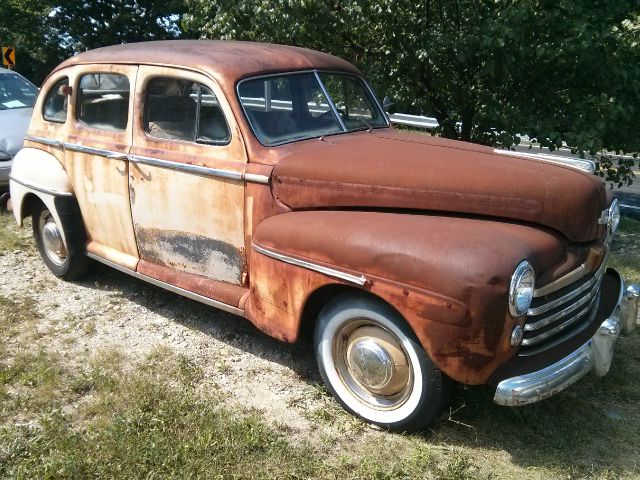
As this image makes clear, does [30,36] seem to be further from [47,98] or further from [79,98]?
[79,98]

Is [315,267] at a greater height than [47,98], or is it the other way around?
[47,98]

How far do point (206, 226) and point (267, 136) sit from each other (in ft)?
2.19

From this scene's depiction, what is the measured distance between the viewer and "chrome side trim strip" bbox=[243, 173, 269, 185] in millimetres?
3654

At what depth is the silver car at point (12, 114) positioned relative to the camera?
7.35 m

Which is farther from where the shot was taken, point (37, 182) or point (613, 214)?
point (37, 182)

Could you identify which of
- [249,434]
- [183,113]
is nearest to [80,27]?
[183,113]

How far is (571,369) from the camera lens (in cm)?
303

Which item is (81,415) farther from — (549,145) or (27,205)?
(549,145)

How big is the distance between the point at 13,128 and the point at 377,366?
244 inches

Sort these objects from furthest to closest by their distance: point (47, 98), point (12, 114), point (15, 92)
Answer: point (15, 92) → point (12, 114) → point (47, 98)

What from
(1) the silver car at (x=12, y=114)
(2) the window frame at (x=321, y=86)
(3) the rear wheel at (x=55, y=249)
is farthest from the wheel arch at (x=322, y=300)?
(1) the silver car at (x=12, y=114)

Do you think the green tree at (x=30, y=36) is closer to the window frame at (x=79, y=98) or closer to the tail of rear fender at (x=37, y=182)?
the tail of rear fender at (x=37, y=182)

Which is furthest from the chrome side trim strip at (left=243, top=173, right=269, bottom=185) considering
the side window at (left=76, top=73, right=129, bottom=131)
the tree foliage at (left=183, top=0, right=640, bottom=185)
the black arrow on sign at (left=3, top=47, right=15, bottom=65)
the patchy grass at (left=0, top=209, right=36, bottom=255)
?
the black arrow on sign at (left=3, top=47, right=15, bottom=65)

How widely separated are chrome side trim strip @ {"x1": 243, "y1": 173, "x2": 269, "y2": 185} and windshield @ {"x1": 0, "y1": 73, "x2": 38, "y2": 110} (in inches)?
232
